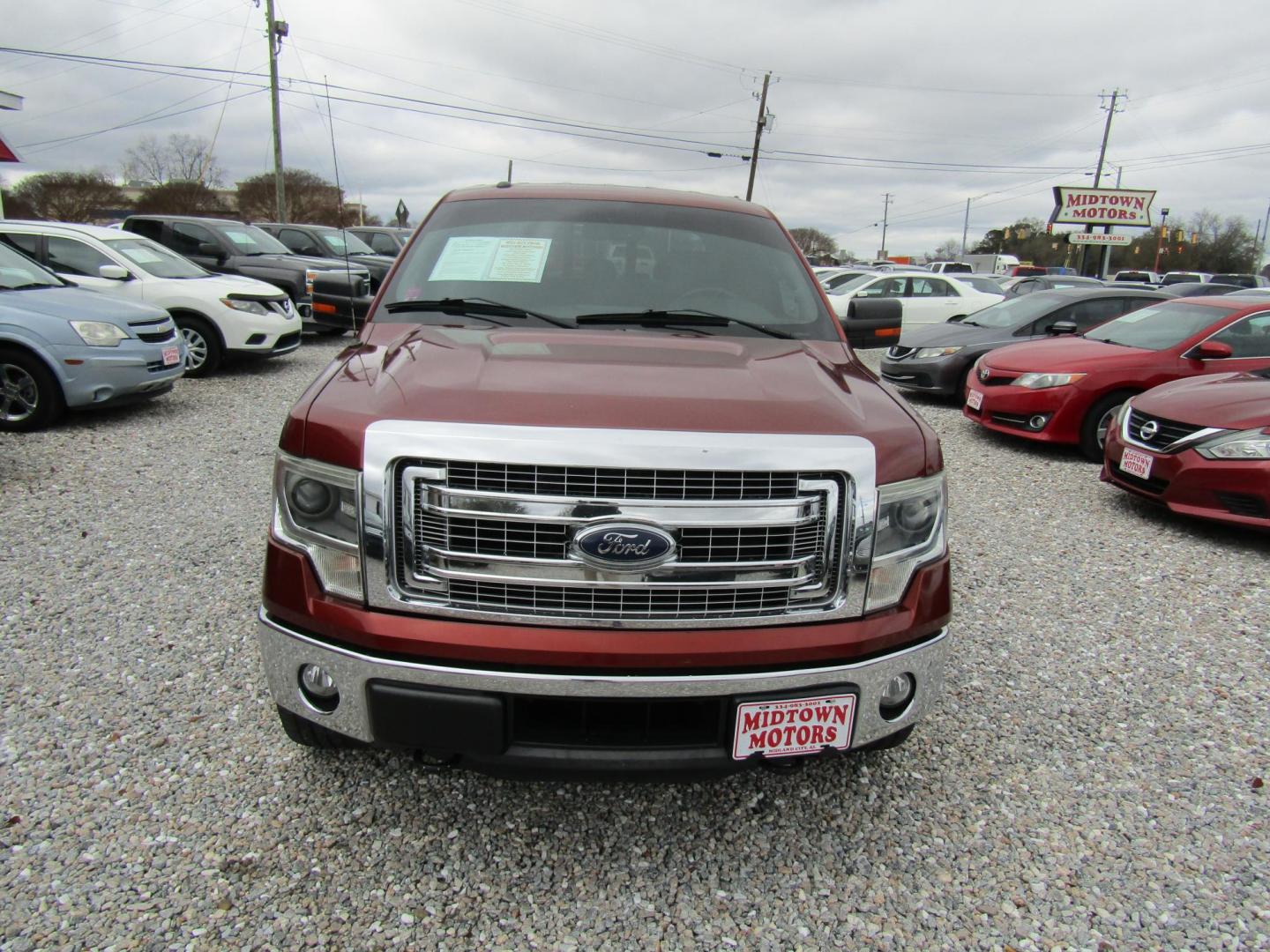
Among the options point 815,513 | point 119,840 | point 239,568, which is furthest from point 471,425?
point 239,568

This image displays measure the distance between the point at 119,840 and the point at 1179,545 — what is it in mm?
5786

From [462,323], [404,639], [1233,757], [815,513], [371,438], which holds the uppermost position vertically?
[462,323]

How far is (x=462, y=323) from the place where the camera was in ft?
9.38

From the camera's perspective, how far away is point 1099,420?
292 inches

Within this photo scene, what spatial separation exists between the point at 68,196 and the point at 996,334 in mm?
54213

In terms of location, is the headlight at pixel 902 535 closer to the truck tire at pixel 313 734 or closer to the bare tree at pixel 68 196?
the truck tire at pixel 313 734

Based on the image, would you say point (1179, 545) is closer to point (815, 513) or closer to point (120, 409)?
point (815, 513)

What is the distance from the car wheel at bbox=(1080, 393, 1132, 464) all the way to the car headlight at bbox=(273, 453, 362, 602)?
729 cm

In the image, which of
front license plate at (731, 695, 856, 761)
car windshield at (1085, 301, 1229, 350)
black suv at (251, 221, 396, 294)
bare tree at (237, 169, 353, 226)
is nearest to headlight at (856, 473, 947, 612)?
front license plate at (731, 695, 856, 761)

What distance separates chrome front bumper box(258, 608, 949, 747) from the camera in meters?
1.92

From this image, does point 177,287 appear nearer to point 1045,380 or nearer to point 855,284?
point 1045,380

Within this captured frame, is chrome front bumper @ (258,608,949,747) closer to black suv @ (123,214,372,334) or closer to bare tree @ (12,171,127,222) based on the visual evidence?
black suv @ (123,214,372,334)

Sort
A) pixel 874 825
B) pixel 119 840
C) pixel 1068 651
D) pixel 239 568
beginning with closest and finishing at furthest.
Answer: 1. pixel 119 840
2. pixel 874 825
3. pixel 1068 651
4. pixel 239 568

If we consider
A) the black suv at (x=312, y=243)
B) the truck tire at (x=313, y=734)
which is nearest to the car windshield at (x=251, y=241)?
the black suv at (x=312, y=243)
